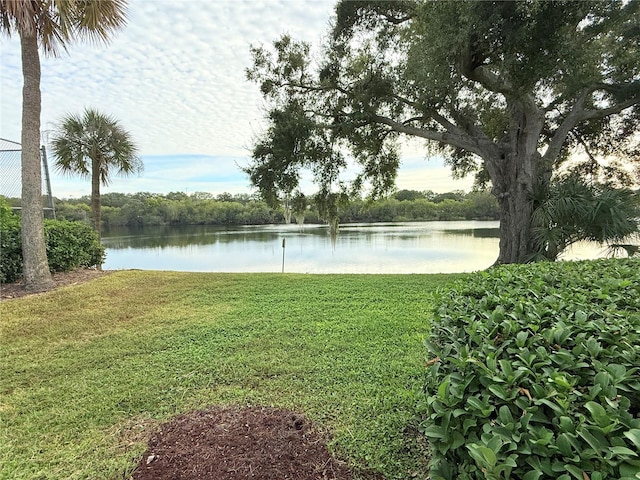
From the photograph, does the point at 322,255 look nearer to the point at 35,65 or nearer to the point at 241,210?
the point at 35,65

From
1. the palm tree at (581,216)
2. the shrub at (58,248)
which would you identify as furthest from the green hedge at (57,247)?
the palm tree at (581,216)

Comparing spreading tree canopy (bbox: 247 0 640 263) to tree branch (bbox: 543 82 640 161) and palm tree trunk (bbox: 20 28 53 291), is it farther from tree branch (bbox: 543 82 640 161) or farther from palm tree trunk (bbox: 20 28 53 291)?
palm tree trunk (bbox: 20 28 53 291)

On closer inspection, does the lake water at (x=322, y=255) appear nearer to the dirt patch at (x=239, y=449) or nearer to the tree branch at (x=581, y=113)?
the tree branch at (x=581, y=113)

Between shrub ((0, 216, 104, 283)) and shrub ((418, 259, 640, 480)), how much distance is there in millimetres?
6924

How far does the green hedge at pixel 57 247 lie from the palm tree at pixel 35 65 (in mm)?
516

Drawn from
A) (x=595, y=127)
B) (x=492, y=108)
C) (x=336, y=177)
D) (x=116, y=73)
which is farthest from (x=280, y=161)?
(x=595, y=127)

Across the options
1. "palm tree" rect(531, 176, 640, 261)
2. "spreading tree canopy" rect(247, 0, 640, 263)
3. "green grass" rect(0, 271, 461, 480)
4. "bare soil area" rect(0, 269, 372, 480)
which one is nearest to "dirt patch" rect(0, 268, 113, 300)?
"green grass" rect(0, 271, 461, 480)

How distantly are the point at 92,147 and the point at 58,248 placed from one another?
390 cm

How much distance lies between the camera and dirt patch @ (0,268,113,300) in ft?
16.5

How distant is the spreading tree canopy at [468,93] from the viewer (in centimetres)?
478

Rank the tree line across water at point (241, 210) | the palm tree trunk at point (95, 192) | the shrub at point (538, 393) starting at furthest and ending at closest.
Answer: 1. the tree line across water at point (241, 210)
2. the palm tree trunk at point (95, 192)
3. the shrub at point (538, 393)

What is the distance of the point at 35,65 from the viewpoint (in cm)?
501

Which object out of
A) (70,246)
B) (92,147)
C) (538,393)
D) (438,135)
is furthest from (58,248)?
(438,135)

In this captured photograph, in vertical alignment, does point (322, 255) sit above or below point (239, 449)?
Result: below
